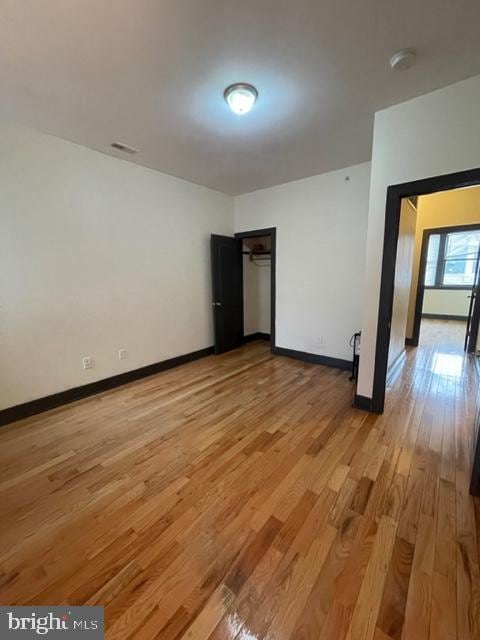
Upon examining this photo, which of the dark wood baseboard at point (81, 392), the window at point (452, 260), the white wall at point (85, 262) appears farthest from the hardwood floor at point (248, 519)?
the window at point (452, 260)

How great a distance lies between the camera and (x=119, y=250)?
10.3 feet

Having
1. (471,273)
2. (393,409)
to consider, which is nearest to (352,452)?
(393,409)

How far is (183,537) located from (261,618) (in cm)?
52

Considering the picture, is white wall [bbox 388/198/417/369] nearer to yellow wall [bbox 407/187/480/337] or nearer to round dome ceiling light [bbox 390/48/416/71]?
yellow wall [bbox 407/187/480/337]

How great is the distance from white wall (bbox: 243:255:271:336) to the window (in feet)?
14.3

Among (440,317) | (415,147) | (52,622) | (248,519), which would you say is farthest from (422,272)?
(52,622)

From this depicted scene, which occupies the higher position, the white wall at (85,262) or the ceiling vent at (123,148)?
the ceiling vent at (123,148)

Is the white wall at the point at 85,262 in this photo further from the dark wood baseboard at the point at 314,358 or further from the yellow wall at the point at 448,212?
the yellow wall at the point at 448,212

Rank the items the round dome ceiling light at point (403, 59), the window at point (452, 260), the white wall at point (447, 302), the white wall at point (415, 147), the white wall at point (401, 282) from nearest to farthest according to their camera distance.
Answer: the round dome ceiling light at point (403, 59), the white wall at point (415, 147), the white wall at point (401, 282), the window at point (452, 260), the white wall at point (447, 302)

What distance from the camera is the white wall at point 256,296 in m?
5.18

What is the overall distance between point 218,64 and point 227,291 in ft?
9.81

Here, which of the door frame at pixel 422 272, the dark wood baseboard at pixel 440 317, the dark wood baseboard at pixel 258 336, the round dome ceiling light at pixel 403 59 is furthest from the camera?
the dark wood baseboard at pixel 440 317

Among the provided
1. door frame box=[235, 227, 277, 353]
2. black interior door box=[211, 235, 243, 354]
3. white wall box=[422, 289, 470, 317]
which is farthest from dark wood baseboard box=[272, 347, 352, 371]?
white wall box=[422, 289, 470, 317]

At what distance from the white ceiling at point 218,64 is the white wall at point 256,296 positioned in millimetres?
2697
